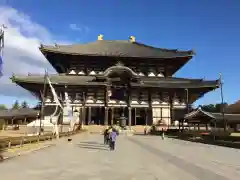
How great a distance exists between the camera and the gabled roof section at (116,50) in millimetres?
57781

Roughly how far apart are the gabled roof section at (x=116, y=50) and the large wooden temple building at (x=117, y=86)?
19cm

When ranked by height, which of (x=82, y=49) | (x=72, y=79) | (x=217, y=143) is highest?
(x=82, y=49)

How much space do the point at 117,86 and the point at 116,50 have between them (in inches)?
438

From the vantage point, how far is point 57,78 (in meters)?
54.7

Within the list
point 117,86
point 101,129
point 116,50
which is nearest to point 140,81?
point 117,86

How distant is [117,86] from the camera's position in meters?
55.2

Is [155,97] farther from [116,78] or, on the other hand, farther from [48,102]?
[48,102]

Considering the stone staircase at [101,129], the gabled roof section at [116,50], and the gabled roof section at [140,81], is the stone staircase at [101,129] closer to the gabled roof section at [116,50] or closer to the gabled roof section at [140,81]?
the gabled roof section at [140,81]

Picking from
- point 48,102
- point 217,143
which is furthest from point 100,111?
point 217,143

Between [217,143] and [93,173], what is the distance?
20.8 metres

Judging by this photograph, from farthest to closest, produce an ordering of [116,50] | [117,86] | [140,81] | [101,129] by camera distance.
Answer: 1. [116,50]
2. [117,86]
3. [140,81]
4. [101,129]

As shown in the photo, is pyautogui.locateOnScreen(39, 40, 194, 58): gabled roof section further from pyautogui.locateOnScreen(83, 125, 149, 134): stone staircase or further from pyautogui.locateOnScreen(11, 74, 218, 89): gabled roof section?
pyautogui.locateOnScreen(83, 125, 149, 134): stone staircase

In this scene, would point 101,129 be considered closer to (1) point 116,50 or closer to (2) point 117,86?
(2) point 117,86

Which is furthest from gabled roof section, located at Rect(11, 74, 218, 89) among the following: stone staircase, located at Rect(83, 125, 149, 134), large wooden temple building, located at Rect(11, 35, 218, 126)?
stone staircase, located at Rect(83, 125, 149, 134)
